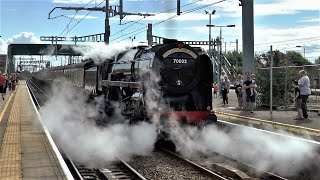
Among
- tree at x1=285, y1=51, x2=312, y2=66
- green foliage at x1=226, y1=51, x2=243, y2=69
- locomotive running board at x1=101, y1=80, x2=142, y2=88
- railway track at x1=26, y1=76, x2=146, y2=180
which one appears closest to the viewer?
railway track at x1=26, y1=76, x2=146, y2=180

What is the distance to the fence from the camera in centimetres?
1576

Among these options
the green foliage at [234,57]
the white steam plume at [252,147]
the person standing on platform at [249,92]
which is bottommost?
the white steam plume at [252,147]

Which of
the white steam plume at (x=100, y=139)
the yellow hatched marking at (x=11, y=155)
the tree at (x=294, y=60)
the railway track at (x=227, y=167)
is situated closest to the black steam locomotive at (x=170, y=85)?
the white steam plume at (x=100, y=139)

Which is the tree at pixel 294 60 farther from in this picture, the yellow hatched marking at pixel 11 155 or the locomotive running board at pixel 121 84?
the yellow hatched marking at pixel 11 155

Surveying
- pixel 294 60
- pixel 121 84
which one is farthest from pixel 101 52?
pixel 294 60

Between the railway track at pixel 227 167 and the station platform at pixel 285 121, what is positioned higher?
the station platform at pixel 285 121

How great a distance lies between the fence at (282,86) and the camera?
1576 cm

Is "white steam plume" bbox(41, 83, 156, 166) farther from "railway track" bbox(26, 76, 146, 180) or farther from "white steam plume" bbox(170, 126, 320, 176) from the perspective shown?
"white steam plume" bbox(170, 126, 320, 176)

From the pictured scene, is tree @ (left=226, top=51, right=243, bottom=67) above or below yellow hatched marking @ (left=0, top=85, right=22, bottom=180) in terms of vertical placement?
above

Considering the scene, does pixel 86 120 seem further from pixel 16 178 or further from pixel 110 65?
pixel 16 178

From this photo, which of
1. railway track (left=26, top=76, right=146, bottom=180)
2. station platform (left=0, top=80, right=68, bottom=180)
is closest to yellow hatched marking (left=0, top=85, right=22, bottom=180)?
station platform (left=0, top=80, right=68, bottom=180)

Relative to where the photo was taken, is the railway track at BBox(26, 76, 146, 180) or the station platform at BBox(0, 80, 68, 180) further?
the railway track at BBox(26, 76, 146, 180)

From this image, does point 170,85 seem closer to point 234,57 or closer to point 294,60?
point 294,60

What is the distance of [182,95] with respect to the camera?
10320 mm
